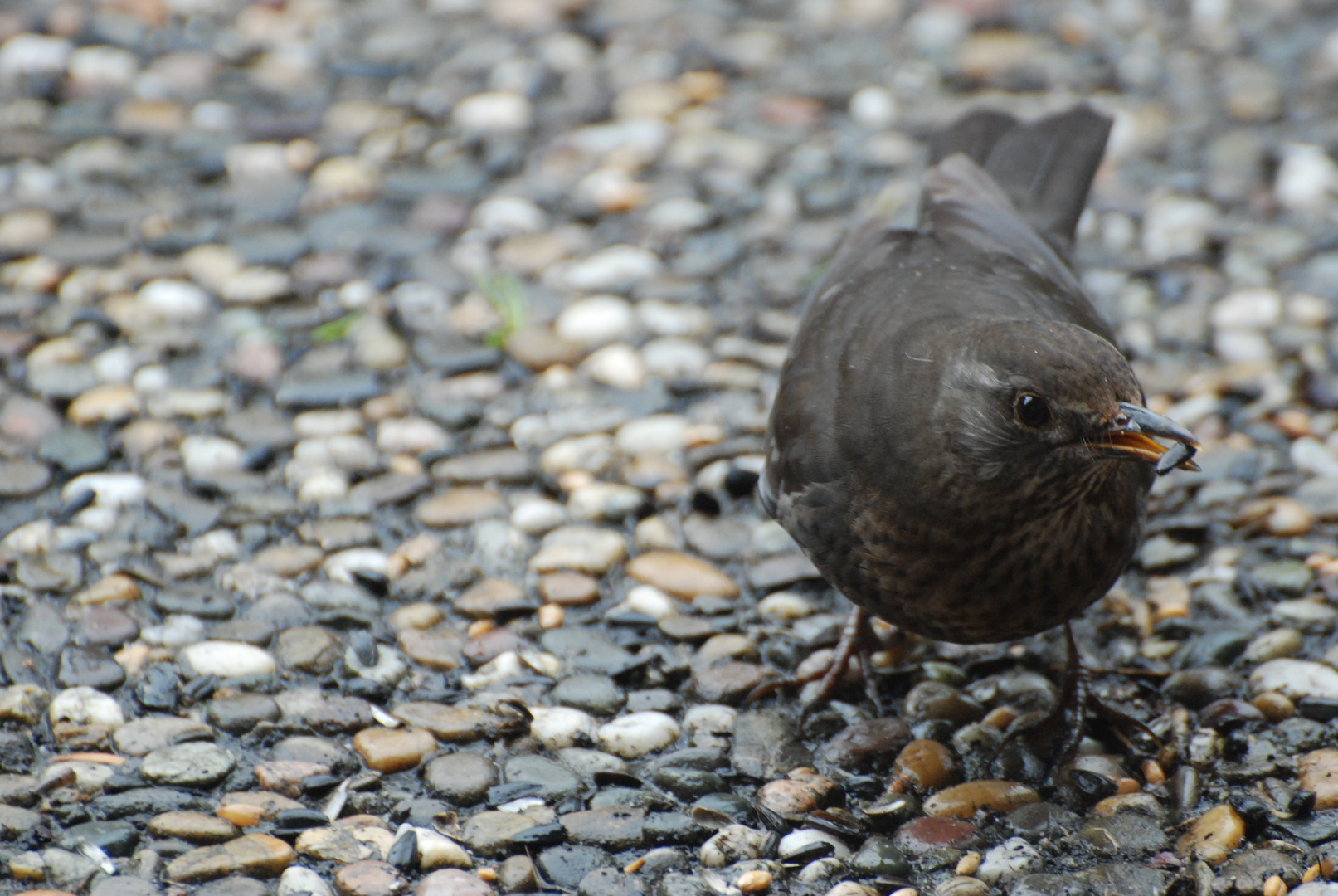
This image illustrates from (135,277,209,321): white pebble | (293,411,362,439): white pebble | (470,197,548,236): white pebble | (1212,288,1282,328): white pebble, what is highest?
(470,197,548,236): white pebble

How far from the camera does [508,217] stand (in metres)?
6.10

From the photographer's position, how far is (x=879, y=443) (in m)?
3.58

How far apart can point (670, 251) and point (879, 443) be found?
2.58m

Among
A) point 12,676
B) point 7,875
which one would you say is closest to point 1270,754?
point 7,875

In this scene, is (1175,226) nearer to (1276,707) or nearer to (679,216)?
(679,216)

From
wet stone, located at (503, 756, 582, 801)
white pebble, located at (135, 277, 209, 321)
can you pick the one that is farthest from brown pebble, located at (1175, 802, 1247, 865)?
white pebble, located at (135, 277, 209, 321)

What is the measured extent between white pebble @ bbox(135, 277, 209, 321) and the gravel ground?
27mm

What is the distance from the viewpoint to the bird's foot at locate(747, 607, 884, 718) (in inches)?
154

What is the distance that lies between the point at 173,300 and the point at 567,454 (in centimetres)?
184

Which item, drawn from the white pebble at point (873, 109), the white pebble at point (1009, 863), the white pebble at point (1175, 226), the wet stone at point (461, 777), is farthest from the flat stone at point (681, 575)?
the white pebble at point (873, 109)

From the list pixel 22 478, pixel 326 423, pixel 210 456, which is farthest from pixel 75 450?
pixel 326 423

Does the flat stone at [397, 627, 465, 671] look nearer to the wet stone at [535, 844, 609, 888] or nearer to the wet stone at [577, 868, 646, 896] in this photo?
the wet stone at [535, 844, 609, 888]

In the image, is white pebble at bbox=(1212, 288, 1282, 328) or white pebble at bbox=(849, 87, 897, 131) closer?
white pebble at bbox=(1212, 288, 1282, 328)

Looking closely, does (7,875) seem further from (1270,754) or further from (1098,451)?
(1270,754)
